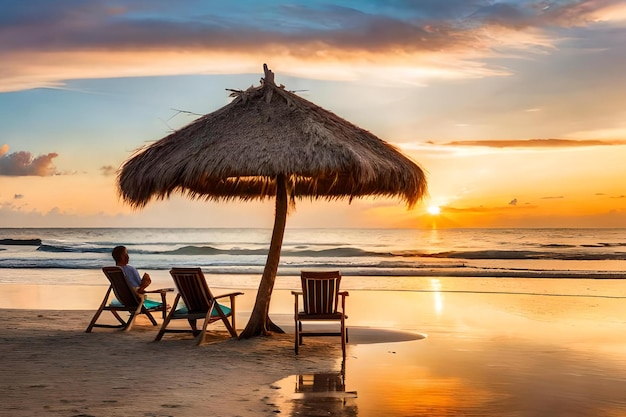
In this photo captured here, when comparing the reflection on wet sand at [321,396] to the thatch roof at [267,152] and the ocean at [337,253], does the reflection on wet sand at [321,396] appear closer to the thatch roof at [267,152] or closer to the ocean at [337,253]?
the thatch roof at [267,152]

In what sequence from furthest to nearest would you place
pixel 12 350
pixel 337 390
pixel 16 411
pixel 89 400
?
pixel 12 350
pixel 337 390
pixel 89 400
pixel 16 411

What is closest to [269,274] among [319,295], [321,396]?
[319,295]

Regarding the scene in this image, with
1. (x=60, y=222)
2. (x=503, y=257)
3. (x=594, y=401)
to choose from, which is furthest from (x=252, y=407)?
(x=60, y=222)

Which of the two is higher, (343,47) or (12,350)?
(343,47)

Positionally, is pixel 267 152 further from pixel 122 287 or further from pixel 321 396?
pixel 321 396

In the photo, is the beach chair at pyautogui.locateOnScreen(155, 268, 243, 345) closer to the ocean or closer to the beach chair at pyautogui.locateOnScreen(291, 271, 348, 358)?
the beach chair at pyautogui.locateOnScreen(291, 271, 348, 358)

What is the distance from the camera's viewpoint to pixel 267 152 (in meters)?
8.32

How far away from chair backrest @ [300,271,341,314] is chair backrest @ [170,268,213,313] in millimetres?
1123

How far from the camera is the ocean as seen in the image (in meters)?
25.5

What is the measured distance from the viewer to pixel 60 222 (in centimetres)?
4119

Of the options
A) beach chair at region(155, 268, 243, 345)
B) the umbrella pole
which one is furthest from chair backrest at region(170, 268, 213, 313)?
the umbrella pole

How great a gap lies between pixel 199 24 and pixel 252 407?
11249 mm

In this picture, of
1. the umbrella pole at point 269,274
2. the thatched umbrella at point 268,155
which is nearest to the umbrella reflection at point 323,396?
the umbrella pole at point 269,274

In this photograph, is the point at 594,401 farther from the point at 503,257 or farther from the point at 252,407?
the point at 503,257
